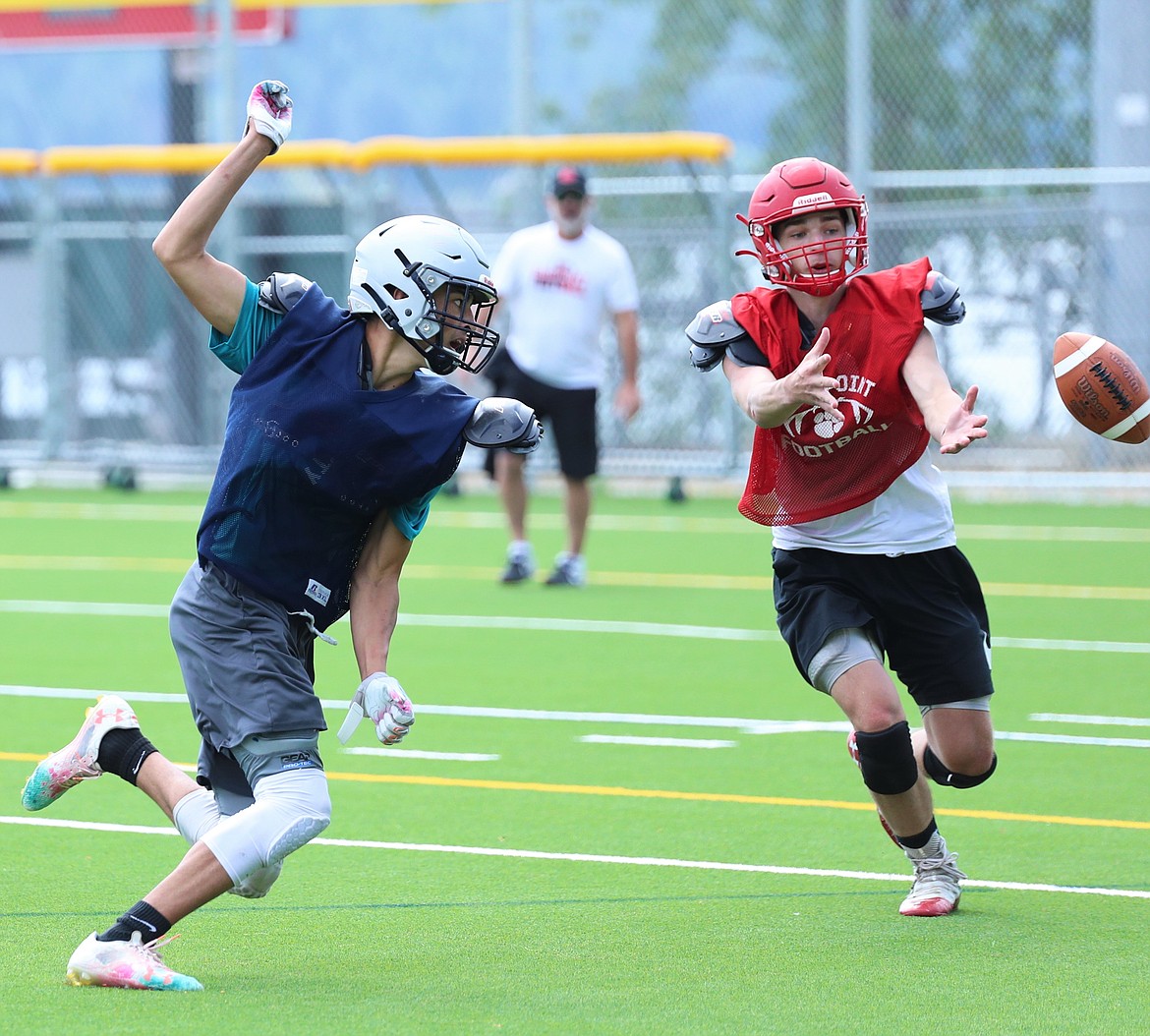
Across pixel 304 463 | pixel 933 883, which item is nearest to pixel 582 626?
pixel 933 883

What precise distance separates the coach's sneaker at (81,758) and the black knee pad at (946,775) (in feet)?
6.98

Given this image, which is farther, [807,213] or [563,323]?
[563,323]

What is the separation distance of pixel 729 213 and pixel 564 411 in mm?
5336

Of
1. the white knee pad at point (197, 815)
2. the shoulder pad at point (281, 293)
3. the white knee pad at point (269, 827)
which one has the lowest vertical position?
the white knee pad at point (197, 815)

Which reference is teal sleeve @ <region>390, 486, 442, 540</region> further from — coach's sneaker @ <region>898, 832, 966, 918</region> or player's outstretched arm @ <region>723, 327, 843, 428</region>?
coach's sneaker @ <region>898, 832, 966, 918</region>

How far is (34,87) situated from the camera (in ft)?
141

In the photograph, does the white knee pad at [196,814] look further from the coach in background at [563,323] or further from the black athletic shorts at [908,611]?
the coach in background at [563,323]

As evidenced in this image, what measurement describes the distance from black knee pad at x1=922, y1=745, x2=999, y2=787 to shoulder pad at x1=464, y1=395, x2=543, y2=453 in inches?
62.5

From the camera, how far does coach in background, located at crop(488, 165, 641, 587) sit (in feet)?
40.5

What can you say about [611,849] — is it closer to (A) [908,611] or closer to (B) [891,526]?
(A) [908,611]

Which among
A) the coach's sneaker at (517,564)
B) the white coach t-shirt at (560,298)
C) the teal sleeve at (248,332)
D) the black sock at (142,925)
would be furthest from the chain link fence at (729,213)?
the black sock at (142,925)

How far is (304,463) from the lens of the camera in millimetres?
4816

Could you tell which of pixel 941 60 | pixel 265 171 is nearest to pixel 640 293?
pixel 941 60

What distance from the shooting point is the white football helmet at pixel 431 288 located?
4812 mm
